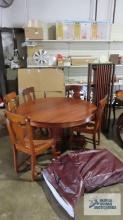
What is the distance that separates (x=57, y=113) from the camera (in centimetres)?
272

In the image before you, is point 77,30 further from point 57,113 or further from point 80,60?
point 57,113

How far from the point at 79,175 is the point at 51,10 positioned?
3683 millimetres

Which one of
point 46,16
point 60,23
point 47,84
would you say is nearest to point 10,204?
point 47,84

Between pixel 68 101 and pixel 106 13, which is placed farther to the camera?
pixel 106 13

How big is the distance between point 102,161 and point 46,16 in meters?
3.43

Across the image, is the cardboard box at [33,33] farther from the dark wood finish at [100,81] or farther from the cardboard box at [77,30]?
the dark wood finish at [100,81]

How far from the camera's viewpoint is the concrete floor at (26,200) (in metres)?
2.05

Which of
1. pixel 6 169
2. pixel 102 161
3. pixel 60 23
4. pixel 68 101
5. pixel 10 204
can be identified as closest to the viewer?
pixel 10 204

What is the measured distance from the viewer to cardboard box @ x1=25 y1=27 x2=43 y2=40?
4.32 m

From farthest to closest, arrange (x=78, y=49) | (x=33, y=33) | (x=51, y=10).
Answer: (x=78, y=49) → (x=51, y=10) → (x=33, y=33)

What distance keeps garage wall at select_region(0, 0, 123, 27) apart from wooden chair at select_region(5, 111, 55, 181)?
3.02 m

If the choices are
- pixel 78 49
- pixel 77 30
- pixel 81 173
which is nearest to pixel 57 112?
pixel 81 173

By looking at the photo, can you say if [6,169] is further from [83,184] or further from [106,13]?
[106,13]

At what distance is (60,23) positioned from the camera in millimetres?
4391
